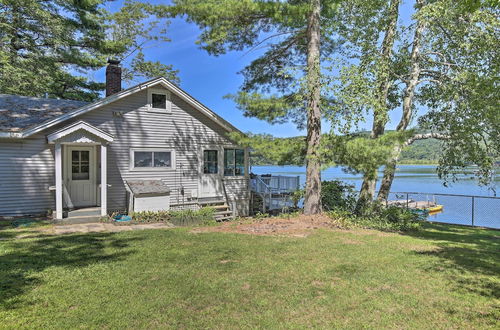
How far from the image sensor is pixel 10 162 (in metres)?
9.89

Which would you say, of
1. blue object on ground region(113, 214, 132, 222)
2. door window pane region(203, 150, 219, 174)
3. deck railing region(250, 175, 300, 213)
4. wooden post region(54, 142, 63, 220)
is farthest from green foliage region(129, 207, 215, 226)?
deck railing region(250, 175, 300, 213)

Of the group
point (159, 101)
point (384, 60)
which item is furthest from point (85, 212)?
point (384, 60)

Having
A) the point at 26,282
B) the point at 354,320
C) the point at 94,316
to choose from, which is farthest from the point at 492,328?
the point at 26,282

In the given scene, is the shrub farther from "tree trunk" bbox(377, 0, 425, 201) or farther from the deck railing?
the deck railing

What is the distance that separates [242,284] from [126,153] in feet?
27.9

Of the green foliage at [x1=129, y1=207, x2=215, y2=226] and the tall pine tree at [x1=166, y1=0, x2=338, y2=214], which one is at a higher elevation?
the tall pine tree at [x1=166, y1=0, x2=338, y2=214]

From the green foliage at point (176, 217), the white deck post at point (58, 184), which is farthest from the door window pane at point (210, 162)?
the white deck post at point (58, 184)

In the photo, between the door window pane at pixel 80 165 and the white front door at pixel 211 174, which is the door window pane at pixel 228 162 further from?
the door window pane at pixel 80 165

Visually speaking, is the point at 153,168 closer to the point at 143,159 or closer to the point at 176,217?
the point at 143,159

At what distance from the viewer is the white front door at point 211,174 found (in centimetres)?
1330

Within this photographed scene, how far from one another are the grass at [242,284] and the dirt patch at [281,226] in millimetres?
1336

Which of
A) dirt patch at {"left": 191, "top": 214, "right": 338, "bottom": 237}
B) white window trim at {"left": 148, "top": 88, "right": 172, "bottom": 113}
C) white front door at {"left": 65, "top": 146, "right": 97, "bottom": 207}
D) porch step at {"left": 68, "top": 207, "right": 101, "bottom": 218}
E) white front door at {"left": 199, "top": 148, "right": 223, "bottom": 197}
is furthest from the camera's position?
white front door at {"left": 199, "top": 148, "right": 223, "bottom": 197}

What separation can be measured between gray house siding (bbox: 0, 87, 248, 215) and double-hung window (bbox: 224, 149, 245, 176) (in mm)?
331

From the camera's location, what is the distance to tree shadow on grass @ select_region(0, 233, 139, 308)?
4.58 meters
